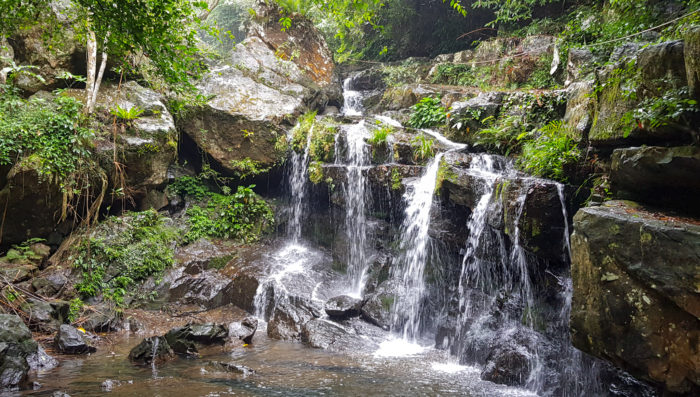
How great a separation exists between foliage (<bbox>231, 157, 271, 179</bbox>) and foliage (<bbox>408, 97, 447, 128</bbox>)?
4.76 meters

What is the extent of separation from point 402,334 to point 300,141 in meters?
6.29

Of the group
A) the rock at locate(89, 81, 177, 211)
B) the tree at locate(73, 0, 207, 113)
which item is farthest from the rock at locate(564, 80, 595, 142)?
the rock at locate(89, 81, 177, 211)

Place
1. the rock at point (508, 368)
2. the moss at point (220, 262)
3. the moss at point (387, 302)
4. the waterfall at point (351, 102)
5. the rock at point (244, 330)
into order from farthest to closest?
the waterfall at point (351, 102), the moss at point (220, 262), the moss at point (387, 302), the rock at point (244, 330), the rock at point (508, 368)

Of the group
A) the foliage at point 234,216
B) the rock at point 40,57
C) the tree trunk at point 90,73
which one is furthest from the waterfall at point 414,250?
the rock at point 40,57

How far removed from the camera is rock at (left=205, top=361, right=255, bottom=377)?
492 centimetres

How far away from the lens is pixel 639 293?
3402 millimetres

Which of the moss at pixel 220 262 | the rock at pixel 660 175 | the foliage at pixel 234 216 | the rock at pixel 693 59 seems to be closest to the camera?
the rock at pixel 693 59

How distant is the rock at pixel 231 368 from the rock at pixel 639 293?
4.08m

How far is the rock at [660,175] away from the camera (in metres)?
3.72

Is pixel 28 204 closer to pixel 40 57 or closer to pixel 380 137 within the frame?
pixel 40 57

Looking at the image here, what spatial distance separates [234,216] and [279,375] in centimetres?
651

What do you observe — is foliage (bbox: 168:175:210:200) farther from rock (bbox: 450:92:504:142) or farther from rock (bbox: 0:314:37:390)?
rock (bbox: 450:92:504:142)

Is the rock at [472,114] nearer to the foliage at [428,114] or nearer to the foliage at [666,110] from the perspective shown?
the foliage at [428,114]

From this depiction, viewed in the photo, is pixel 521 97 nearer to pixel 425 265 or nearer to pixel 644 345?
pixel 425 265
